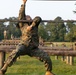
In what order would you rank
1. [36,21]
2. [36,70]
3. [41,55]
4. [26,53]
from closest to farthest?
1. [36,21]
2. [26,53]
3. [41,55]
4. [36,70]

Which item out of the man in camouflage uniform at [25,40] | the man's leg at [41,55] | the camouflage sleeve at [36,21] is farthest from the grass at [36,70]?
the camouflage sleeve at [36,21]

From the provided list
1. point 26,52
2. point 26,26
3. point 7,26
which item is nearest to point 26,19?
point 26,26

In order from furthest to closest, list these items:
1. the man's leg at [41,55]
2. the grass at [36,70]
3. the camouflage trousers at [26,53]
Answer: the grass at [36,70] < the man's leg at [41,55] < the camouflage trousers at [26,53]

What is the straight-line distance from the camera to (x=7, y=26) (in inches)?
3438

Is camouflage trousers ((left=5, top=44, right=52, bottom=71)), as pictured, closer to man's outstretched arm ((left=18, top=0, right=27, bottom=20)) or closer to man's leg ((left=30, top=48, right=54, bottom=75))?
man's leg ((left=30, top=48, right=54, bottom=75))

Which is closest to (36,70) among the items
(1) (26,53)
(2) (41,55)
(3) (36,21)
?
(2) (41,55)

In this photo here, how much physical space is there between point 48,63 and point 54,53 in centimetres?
127

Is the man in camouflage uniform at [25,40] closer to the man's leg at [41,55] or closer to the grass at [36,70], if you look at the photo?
the man's leg at [41,55]

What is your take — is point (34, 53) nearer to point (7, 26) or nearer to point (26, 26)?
point (26, 26)

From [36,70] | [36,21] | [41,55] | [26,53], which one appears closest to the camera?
[36,21]

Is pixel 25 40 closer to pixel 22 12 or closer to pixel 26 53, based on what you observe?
pixel 26 53

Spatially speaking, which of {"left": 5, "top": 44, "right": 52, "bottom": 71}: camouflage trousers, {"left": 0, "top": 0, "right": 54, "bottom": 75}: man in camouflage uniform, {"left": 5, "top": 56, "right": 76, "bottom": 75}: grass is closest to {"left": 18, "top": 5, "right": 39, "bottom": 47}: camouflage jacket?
{"left": 0, "top": 0, "right": 54, "bottom": 75}: man in camouflage uniform

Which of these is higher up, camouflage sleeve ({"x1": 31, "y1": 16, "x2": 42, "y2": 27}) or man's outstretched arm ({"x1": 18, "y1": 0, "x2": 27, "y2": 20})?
man's outstretched arm ({"x1": 18, "y1": 0, "x2": 27, "y2": 20})

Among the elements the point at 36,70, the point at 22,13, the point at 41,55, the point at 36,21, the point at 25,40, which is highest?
the point at 22,13
